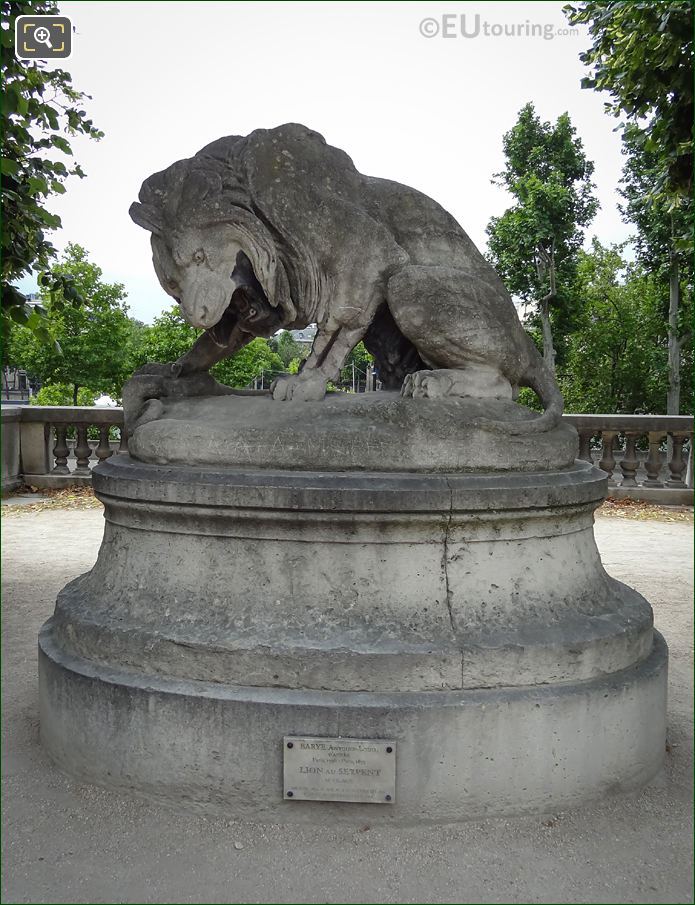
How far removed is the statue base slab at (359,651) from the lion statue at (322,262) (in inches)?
25.2

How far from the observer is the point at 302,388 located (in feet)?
11.7

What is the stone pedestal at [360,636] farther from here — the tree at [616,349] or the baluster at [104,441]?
the tree at [616,349]

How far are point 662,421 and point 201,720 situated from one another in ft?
29.0

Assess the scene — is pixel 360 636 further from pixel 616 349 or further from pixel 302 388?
pixel 616 349

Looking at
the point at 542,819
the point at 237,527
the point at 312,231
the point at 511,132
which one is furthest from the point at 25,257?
the point at 511,132

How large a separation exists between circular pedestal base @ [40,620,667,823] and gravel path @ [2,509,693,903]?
74mm

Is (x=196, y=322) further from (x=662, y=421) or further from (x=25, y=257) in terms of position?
(x=662, y=421)

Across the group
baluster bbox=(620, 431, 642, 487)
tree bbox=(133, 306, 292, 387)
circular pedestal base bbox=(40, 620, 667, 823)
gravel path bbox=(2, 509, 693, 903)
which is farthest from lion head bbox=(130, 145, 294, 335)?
tree bbox=(133, 306, 292, 387)

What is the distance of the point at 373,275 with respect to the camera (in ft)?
11.7

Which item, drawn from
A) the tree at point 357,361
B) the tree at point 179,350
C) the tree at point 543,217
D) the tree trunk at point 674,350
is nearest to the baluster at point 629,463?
the tree at point 357,361

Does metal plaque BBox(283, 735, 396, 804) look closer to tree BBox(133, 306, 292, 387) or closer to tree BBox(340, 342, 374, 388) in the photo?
tree BBox(340, 342, 374, 388)

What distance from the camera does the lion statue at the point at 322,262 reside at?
3.49 metres

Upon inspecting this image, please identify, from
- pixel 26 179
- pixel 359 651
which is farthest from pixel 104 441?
pixel 359 651

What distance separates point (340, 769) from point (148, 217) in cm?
249
